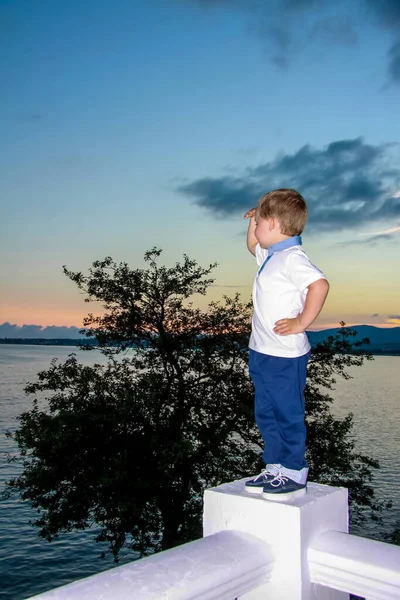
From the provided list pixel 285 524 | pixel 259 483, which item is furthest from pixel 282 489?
pixel 285 524

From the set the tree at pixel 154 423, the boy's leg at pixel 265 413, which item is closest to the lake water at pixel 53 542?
the tree at pixel 154 423

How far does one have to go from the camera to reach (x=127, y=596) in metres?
1.15

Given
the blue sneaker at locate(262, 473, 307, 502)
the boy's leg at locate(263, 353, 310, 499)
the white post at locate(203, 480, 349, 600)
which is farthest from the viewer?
the boy's leg at locate(263, 353, 310, 499)

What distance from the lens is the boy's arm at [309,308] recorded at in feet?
7.06

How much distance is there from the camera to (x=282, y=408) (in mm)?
2145

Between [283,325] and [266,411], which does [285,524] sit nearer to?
[266,411]

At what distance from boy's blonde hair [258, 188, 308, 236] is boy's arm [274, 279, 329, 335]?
0.97 ft

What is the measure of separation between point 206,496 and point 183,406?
1407cm

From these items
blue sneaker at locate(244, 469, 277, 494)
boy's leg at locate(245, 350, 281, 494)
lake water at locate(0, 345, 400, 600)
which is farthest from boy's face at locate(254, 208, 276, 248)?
lake water at locate(0, 345, 400, 600)

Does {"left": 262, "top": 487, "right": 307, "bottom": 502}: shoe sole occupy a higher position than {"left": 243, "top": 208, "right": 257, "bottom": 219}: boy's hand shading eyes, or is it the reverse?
{"left": 243, "top": 208, "right": 257, "bottom": 219}: boy's hand shading eyes

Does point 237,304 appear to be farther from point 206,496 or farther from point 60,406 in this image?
point 206,496

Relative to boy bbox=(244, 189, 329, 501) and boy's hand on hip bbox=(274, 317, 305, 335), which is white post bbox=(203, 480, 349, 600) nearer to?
boy bbox=(244, 189, 329, 501)

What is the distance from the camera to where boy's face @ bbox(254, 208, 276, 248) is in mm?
2350

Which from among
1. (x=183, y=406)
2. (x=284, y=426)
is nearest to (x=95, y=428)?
(x=183, y=406)
